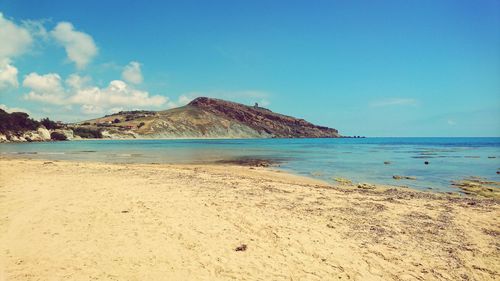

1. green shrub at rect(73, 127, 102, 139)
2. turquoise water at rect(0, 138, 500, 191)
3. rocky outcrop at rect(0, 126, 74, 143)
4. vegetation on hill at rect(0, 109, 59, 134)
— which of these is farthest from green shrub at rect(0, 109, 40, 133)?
turquoise water at rect(0, 138, 500, 191)

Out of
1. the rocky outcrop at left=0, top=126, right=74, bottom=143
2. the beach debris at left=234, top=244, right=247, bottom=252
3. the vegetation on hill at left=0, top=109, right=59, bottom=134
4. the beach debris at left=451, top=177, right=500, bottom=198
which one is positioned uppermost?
the vegetation on hill at left=0, top=109, right=59, bottom=134

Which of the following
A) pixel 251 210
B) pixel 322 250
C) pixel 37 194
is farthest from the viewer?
pixel 37 194

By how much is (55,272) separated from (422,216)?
39.7 feet

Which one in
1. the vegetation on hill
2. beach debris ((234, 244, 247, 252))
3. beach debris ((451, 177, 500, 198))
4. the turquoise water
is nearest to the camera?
beach debris ((234, 244, 247, 252))

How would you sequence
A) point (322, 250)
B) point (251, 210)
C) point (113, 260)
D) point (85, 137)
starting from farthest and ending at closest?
point (85, 137)
point (251, 210)
point (322, 250)
point (113, 260)

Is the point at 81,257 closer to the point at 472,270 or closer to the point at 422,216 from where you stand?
the point at 472,270

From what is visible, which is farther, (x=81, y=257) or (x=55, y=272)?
(x=81, y=257)

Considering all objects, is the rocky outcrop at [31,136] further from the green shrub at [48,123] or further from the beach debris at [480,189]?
the beach debris at [480,189]

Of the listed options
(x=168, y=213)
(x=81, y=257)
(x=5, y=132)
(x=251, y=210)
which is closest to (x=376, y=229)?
(x=251, y=210)

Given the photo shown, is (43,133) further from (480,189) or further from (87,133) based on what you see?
(480,189)

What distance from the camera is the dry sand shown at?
25.9 ft

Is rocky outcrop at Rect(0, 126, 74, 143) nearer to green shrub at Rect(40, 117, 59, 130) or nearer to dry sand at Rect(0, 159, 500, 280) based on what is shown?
green shrub at Rect(40, 117, 59, 130)

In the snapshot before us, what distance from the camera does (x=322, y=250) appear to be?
9.20 meters

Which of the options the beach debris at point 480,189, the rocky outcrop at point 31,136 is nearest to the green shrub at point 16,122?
the rocky outcrop at point 31,136
